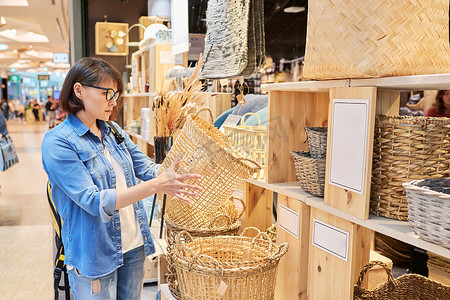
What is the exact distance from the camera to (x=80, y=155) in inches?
66.8

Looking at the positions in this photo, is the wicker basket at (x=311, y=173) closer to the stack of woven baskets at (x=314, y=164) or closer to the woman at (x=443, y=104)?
the stack of woven baskets at (x=314, y=164)

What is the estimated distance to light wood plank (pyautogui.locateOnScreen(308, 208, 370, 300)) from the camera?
57.4 inches

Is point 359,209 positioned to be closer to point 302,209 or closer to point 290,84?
point 302,209

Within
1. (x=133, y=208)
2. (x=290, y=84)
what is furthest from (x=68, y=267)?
(x=290, y=84)

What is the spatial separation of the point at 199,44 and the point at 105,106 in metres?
2.53

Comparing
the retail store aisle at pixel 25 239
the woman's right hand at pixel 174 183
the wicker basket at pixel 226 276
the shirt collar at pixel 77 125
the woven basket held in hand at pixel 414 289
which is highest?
the shirt collar at pixel 77 125

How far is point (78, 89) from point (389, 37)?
1212 millimetres

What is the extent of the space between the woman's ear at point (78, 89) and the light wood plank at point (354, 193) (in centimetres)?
102

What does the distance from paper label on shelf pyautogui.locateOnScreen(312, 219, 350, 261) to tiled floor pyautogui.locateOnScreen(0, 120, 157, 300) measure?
1940 millimetres

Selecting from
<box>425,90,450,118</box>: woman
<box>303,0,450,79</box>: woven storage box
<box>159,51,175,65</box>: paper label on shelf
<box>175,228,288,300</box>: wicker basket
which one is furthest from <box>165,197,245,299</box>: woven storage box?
<box>425,90,450,118</box>: woman

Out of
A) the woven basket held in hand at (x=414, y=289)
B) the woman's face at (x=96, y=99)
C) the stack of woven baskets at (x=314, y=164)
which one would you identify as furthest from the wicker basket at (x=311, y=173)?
the woman's face at (x=96, y=99)

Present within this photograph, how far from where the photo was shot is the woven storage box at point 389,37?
1.24 metres

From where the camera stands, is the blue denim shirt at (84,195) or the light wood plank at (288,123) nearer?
the blue denim shirt at (84,195)

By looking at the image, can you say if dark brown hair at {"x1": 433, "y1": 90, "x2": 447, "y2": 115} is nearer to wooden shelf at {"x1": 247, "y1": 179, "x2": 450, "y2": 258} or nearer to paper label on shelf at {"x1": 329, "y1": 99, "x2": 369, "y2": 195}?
wooden shelf at {"x1": 247, "y1": 179, "x2": 450, "y2": 258}
